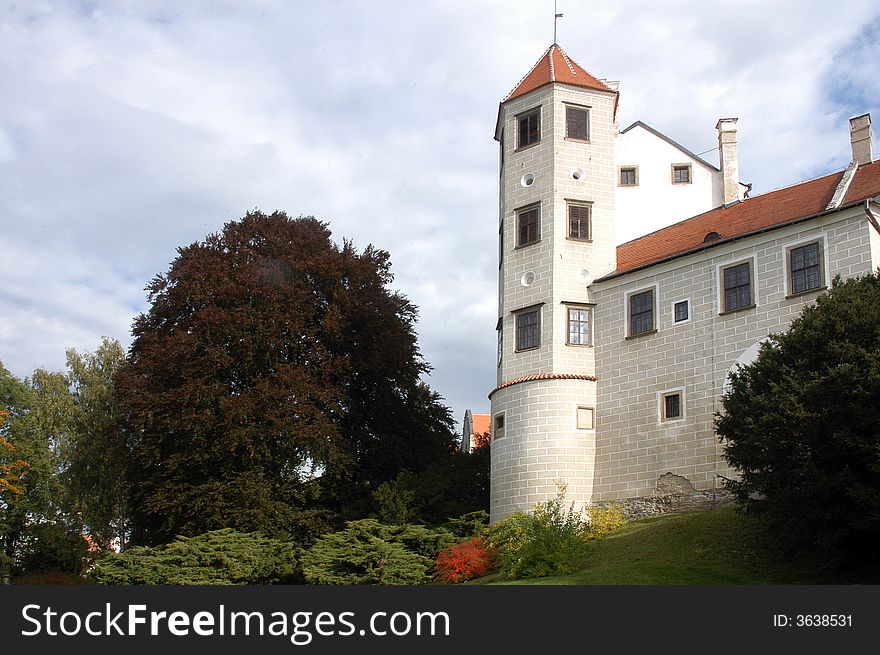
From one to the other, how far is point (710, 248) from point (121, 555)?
20.6 m

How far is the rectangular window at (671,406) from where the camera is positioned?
32875mm

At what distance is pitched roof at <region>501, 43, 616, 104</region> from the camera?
126ft

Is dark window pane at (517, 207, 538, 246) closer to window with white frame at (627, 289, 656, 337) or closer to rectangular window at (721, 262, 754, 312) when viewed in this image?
window with white frame at (627, 289, 656, 337)

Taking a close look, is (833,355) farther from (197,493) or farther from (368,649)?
(197,493)

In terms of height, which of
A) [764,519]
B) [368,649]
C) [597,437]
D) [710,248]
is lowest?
[368,649]

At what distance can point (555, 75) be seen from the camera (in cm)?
3838

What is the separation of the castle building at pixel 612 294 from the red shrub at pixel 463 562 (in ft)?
8.41

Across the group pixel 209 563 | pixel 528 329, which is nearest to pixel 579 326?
pixel 528 329

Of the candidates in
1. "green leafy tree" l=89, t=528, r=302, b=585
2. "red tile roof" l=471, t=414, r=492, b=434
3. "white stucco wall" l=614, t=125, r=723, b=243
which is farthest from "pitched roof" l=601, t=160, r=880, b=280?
"red tile roof" l=471, t=414, r=492, b=434

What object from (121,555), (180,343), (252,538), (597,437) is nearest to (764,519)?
(597,437)

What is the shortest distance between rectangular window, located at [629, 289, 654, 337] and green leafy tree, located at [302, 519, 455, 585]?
905 centimetres

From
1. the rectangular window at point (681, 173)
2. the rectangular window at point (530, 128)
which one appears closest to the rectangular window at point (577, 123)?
the rectangular window at point (530, 128)

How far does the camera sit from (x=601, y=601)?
16469mm

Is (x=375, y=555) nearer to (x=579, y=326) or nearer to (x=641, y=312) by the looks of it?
(x=579, y=326)
